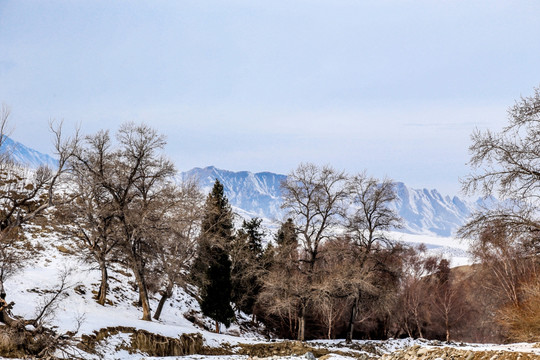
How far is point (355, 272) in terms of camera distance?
1236 inches

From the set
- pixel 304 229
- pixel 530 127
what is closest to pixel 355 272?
pixel 304 229

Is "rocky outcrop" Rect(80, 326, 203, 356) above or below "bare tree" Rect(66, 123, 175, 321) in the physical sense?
below

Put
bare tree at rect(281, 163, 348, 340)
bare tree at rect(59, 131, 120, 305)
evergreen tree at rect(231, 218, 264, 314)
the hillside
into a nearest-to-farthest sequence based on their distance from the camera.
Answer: the hillside
bare tree at rect(59, 131, 120, 305)
bare tree at rect(281, 163, 348, 340)
evergreen tree at rect(231, 218, 264, 314)

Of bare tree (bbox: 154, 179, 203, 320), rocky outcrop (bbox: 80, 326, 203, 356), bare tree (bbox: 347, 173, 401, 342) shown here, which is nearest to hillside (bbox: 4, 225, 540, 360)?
rocky outcrop (bbox: 80, 326, 203, 356)

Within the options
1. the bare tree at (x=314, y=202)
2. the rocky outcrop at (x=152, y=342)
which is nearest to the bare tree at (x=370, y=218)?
the bare tree at (x=314, y=202)

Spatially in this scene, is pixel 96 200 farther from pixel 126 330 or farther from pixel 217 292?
pixel 217 292

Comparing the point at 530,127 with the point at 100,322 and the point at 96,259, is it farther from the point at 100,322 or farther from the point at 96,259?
the point at 96,259

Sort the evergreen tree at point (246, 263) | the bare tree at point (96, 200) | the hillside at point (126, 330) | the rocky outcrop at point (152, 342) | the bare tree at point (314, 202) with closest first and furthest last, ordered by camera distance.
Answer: the hillside at point (126, 330), the rocky outcrop at point (152, 342), the bare tree at point (96, 200), the bare tree at point (314, 202), the evergreen tree at point (246, 263)

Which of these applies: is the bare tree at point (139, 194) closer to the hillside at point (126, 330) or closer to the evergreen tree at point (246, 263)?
the hillside at point (126, 330)

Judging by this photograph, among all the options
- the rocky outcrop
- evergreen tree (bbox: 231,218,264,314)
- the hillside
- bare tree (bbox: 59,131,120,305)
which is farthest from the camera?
evergreen tree (bbox: 231,218,264,314)

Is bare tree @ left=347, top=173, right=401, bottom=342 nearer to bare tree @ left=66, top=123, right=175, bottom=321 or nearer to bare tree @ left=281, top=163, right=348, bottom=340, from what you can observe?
bare tree @ left=281, top=163, right=348, bottom=340

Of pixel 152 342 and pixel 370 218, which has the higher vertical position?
pixel 370 218

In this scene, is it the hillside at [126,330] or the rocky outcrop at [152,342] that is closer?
the hillside at [126,330]

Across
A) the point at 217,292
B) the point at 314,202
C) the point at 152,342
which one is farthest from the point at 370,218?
the point at 152,342
